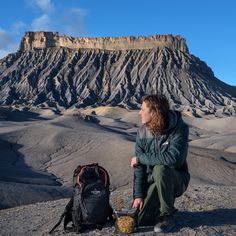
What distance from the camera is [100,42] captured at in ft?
368

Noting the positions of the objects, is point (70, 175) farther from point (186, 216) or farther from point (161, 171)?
point (161, 171)

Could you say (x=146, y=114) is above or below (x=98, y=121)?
below

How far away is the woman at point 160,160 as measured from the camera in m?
6.02

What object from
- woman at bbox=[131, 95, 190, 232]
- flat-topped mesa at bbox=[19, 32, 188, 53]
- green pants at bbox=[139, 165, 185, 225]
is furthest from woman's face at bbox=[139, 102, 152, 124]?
flat-topped mesa at bbox=[19, 32, 188, 53]

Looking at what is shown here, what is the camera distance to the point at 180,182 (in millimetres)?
6242

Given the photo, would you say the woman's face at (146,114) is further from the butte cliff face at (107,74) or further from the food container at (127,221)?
the butte cliff face at (107,74)

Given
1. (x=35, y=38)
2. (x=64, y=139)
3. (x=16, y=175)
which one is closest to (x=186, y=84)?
(x=35, y=38)

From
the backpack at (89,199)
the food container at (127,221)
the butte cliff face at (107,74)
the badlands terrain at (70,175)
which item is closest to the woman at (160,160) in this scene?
the food container at (127,221)

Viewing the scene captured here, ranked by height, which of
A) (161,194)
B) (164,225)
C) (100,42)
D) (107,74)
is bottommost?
(164,225)

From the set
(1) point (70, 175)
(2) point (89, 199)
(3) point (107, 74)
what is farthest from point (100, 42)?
(2) point (89, 199)

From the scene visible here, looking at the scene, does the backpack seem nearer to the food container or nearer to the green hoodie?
the food container

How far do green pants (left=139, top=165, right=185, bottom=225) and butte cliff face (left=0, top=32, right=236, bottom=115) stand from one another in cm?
7456

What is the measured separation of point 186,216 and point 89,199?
58.9 inches

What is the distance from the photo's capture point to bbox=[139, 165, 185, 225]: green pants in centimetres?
602
